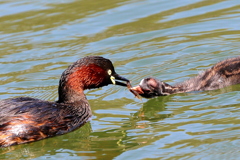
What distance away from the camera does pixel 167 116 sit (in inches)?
324

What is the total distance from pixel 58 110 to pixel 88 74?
774 mm

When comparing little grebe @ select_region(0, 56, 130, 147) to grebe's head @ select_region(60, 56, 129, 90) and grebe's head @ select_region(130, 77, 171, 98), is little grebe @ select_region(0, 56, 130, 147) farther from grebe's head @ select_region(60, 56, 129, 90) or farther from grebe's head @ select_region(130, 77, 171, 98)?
grebe's head @ select_region(130, 77, 171, 98)

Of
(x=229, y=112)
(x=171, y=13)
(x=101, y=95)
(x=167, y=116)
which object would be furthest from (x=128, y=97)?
(x=171, y=13)

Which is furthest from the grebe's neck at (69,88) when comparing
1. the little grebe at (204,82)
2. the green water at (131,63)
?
the little grebe at (204,82)

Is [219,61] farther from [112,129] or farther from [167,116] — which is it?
[112,129]

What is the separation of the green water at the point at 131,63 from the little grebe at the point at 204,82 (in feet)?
0.36

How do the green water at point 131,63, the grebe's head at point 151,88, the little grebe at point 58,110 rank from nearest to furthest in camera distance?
the green water at point 131,63 → the little grebe at point 58,110 → the grebe's head at point 151,88

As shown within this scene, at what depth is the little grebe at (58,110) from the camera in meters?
7.61

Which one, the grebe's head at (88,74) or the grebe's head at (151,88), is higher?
the grebe's head at (88,74)

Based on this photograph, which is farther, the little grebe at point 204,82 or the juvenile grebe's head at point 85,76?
the little grebe at point 204,82

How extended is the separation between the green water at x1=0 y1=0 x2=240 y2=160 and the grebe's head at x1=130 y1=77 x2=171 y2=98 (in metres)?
0.11

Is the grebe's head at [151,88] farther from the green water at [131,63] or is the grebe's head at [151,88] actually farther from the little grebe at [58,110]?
the little grebe at [58,110]

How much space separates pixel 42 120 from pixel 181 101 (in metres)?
2.15

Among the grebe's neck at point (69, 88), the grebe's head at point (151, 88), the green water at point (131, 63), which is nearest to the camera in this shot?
the green water at point (131, 63)
